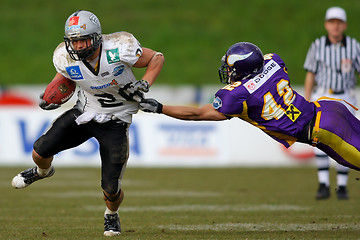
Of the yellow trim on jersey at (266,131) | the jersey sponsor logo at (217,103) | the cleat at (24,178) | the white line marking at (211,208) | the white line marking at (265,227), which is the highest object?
the jersey sponsor logo at (217,103)

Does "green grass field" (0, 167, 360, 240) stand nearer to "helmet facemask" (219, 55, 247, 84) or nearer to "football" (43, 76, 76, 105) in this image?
"football" (43, 76, 76, 105)

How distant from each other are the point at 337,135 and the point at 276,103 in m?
0.48

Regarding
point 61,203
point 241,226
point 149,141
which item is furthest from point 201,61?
point 241,226

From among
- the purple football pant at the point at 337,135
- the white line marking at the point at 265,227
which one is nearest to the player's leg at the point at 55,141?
the white line marking at the point at 265,227

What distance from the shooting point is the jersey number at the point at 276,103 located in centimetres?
453

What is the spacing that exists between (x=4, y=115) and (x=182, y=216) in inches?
232

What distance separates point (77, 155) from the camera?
10.8 meters

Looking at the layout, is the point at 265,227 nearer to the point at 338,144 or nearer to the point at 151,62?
the point at 338,144

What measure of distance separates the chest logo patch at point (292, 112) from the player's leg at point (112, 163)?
1.19 meters

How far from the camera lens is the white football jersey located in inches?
183

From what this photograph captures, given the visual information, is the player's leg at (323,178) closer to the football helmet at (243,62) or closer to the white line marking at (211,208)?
the white line marking at (211,208)

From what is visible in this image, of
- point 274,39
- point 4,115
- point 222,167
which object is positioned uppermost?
point 274,39

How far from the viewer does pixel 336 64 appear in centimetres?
712

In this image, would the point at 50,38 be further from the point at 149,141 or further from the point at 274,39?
the point at 149,141
